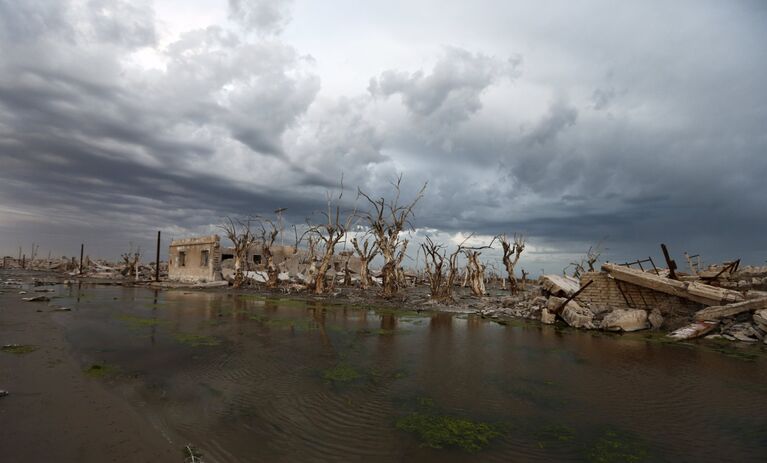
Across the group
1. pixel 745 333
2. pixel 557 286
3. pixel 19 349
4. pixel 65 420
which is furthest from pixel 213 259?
pixel 745 333

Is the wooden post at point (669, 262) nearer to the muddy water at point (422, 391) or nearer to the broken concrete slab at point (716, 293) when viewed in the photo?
the broken concrete slab at point (716, 293)

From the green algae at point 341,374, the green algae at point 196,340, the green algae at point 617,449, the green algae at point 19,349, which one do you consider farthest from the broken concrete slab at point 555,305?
the green algae at point 19,349

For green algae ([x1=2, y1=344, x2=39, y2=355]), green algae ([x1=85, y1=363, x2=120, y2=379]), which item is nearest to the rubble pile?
green algae ([x1=85, y1=363, x2=120, y2=379])

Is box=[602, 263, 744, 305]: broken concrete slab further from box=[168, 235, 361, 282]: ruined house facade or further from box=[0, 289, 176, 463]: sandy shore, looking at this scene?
box=[168, 235, 361, 282]: ruined house facade

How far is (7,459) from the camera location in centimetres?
376

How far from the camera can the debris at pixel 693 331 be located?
12.4 metres

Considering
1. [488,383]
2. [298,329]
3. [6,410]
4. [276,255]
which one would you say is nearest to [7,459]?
[6,410]

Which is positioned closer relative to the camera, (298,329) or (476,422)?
(476,422)

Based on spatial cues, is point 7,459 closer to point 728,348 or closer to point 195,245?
point 728,348

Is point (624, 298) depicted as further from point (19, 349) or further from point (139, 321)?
point (19, 349)

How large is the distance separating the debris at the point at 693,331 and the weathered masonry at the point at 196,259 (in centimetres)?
3342

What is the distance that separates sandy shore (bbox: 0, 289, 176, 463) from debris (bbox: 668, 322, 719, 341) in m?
14.8

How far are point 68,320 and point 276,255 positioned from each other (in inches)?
1073

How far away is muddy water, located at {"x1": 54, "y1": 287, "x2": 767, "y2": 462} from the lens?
4.62m
